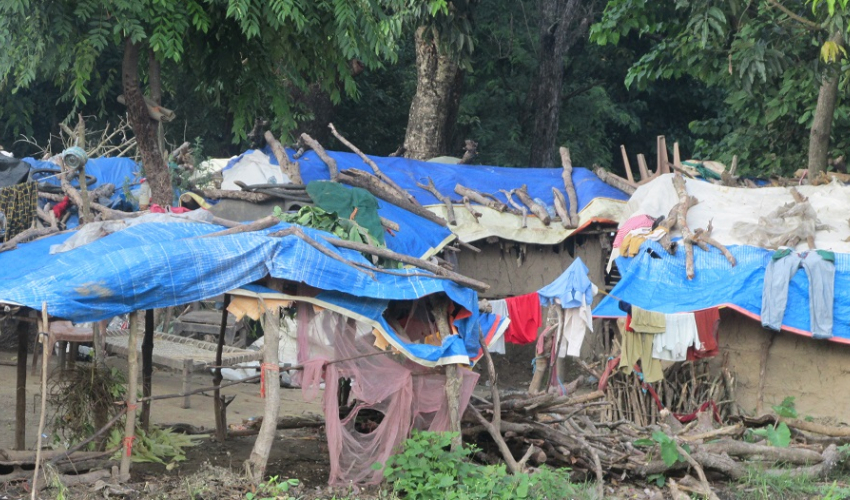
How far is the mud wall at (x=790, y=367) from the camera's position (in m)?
12.4

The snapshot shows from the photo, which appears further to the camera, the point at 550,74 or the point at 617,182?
the point at 550,74

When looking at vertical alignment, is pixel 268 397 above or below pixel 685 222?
below

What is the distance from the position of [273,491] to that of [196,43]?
5721 millimetres

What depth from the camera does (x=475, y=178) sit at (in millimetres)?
15719

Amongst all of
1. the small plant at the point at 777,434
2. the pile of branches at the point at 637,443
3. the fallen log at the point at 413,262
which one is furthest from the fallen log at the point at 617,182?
the fallen log at the point at 413,262

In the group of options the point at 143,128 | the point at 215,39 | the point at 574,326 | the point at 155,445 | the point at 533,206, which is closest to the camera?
the point at 155,445

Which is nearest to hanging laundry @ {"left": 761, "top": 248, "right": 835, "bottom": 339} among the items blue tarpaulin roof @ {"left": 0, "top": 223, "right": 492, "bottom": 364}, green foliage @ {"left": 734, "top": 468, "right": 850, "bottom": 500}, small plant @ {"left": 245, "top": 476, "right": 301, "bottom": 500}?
green foliage @ {"left": 734, "top": 468, "right": 850, "bottom": 500}

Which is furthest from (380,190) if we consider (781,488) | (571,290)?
(781,488)

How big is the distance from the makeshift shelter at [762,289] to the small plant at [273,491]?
5.58 meters

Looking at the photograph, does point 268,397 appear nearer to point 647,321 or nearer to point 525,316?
point 647,321

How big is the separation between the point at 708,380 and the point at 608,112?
33.7ft

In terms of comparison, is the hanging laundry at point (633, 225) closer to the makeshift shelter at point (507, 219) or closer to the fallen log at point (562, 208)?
the makeshift shelter at point (507, 219)

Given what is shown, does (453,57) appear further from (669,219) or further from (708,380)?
(708,380)

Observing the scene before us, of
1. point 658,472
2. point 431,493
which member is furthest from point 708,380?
point 431,493
